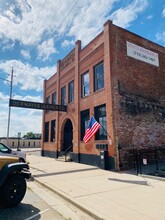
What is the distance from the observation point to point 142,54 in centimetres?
1533

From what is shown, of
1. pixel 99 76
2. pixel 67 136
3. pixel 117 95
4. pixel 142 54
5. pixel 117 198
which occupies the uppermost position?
A: pixel 142 54

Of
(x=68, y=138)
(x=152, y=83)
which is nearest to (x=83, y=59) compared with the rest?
(x=152, y=83)

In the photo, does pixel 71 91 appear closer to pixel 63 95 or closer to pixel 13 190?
pixel 63 95

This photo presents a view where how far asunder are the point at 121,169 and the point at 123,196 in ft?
18.8

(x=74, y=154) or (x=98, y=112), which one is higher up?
(x=98, y=112)

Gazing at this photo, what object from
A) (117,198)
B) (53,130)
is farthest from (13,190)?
(53,130)

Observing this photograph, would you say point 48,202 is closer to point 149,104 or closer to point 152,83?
point 149,104

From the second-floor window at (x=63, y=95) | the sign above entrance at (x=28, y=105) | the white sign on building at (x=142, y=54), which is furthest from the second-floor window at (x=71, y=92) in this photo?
the white sign on building at (x=142, y=54)

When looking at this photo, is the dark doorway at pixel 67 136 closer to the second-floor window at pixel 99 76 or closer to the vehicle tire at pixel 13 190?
the second-floor window at pixel 99 76

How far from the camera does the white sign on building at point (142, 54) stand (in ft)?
48.2

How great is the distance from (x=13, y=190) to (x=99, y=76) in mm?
11293

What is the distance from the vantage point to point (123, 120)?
12922 mm

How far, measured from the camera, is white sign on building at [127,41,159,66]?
14.7 meters

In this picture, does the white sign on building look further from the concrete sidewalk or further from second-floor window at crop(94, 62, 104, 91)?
the concrete sidewalk
